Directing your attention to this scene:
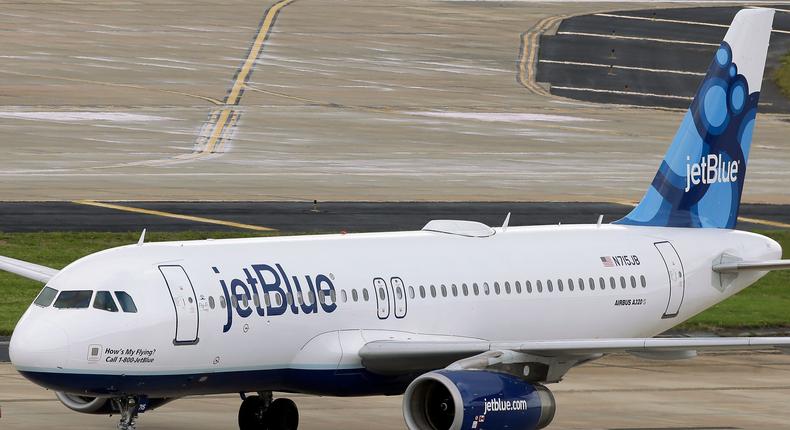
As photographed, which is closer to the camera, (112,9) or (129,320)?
(129,320)

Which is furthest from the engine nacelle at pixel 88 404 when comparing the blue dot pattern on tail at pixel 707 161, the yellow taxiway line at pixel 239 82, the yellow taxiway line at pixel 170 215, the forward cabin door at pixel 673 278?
the yellow taxiway line at pixel 239 82

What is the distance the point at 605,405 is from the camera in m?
39.9

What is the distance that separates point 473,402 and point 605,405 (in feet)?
31.7

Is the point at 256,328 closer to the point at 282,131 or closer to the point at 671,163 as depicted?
the point at 671,163

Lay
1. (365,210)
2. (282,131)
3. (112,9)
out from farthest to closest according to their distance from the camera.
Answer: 1. (112,9)
2. (282,131)
3. (365,210)

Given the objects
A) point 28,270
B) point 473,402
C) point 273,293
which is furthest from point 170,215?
point 473,402

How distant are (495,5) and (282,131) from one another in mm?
59303

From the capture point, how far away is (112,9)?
137000 millimetres

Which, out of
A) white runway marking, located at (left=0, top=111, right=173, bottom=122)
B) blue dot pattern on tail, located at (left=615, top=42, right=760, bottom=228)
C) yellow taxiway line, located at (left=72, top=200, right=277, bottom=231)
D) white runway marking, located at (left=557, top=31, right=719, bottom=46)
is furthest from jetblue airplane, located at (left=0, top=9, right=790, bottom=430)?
white runway marking, located at (left=557, top=31, right=719, bottom=46)

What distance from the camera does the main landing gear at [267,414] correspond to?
112 ft

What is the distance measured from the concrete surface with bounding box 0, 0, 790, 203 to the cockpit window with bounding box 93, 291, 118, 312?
40359mm

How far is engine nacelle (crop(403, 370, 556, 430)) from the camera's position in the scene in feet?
101

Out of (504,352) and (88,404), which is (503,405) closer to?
(504,352)

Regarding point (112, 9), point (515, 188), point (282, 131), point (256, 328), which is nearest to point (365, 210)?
point (515, 188)
